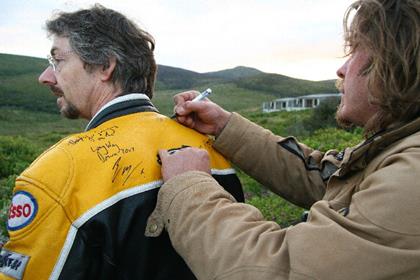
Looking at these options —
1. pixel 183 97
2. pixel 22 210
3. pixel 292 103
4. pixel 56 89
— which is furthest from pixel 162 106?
pixel 22 210

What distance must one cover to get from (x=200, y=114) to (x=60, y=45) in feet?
3.06

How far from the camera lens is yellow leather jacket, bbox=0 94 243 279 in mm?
2092

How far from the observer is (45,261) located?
6.88 ft

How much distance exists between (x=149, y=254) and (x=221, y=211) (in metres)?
0.53

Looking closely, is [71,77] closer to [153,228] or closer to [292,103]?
[153,228]

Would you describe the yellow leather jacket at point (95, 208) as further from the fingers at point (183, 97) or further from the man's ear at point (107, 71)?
the fingers at point (183, 97)

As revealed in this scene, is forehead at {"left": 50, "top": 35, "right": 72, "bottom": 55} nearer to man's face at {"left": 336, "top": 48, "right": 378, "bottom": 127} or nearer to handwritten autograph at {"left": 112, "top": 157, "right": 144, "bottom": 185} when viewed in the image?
handwritten autograph at {"left": 112, "top": 157, "right": 144, "bottom": 185}

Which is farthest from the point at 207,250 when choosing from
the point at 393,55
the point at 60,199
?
the point at 393,55

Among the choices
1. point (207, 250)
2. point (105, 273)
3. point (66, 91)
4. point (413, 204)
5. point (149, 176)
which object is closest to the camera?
point (413, 204)

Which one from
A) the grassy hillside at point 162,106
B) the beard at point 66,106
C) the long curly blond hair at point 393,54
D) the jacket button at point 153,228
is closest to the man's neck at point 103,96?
the beard at point 66,106

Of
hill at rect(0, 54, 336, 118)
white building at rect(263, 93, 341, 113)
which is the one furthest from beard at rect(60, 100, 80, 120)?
hill at rect(0, 54, 336, 118)

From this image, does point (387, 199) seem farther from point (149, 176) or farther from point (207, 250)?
point (149, 176)

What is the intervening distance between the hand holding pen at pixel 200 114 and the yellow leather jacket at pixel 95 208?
0.44 metres

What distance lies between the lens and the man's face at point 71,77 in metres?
2.84
